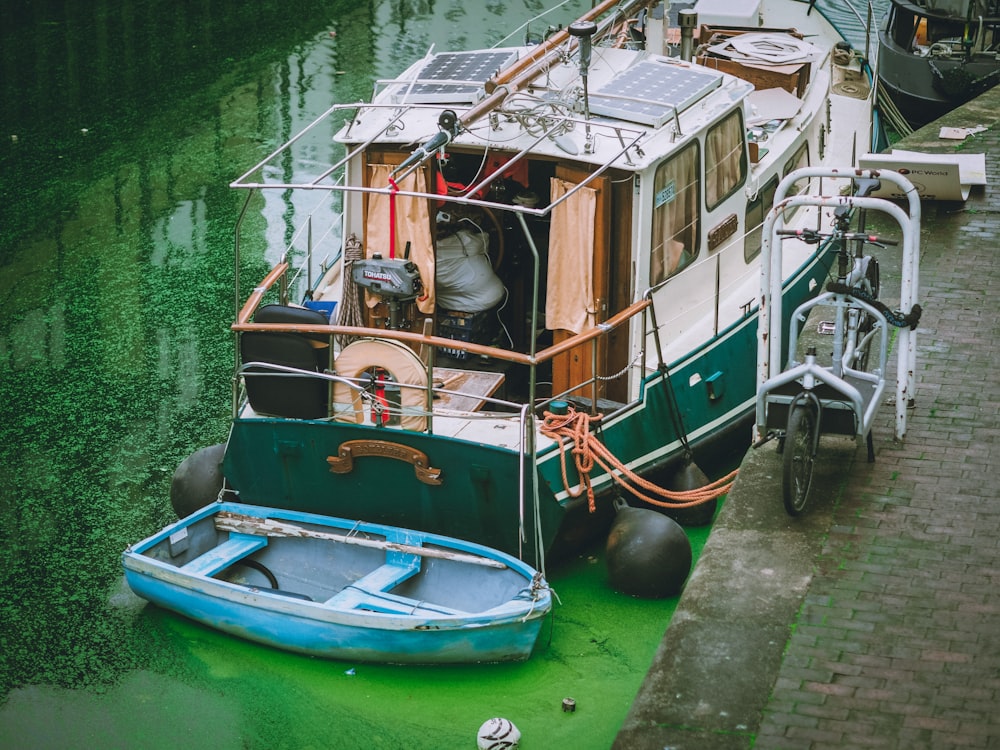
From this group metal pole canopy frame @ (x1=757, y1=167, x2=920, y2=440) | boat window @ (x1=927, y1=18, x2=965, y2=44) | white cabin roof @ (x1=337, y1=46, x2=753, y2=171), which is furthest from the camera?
boat window @ (x1=927, y1=18, x2=965, y2=44)

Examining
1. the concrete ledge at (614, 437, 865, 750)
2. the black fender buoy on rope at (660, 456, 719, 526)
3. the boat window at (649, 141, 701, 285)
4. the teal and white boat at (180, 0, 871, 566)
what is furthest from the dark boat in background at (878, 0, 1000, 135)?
the concrete ledge at (614, 437, 865, 750)

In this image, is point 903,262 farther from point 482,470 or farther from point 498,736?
point 498,736

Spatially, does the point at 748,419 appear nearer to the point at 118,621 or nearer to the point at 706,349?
the point at 706,349

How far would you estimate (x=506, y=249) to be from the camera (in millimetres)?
9672

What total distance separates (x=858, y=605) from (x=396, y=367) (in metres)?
3.00

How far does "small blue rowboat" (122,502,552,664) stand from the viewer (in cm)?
754

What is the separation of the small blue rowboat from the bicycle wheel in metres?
1.45

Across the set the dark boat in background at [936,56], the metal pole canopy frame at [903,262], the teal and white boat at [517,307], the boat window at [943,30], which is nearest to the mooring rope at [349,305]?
the teal and white boat at [517,307]

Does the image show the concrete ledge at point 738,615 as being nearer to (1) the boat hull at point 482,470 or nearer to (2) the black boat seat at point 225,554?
(1) the boat hull at point 482,470

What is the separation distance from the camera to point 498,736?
7.07 metres

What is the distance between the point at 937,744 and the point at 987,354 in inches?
158

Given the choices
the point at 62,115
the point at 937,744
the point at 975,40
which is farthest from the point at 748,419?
the point at 62,115

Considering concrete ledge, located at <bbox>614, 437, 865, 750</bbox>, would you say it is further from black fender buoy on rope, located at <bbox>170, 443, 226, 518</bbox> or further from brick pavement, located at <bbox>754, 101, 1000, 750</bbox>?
black fender buoy on rope, located at <bbox>170, 443, 226, 518</bbox>

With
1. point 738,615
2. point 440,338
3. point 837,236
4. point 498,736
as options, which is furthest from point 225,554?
point 837,236
